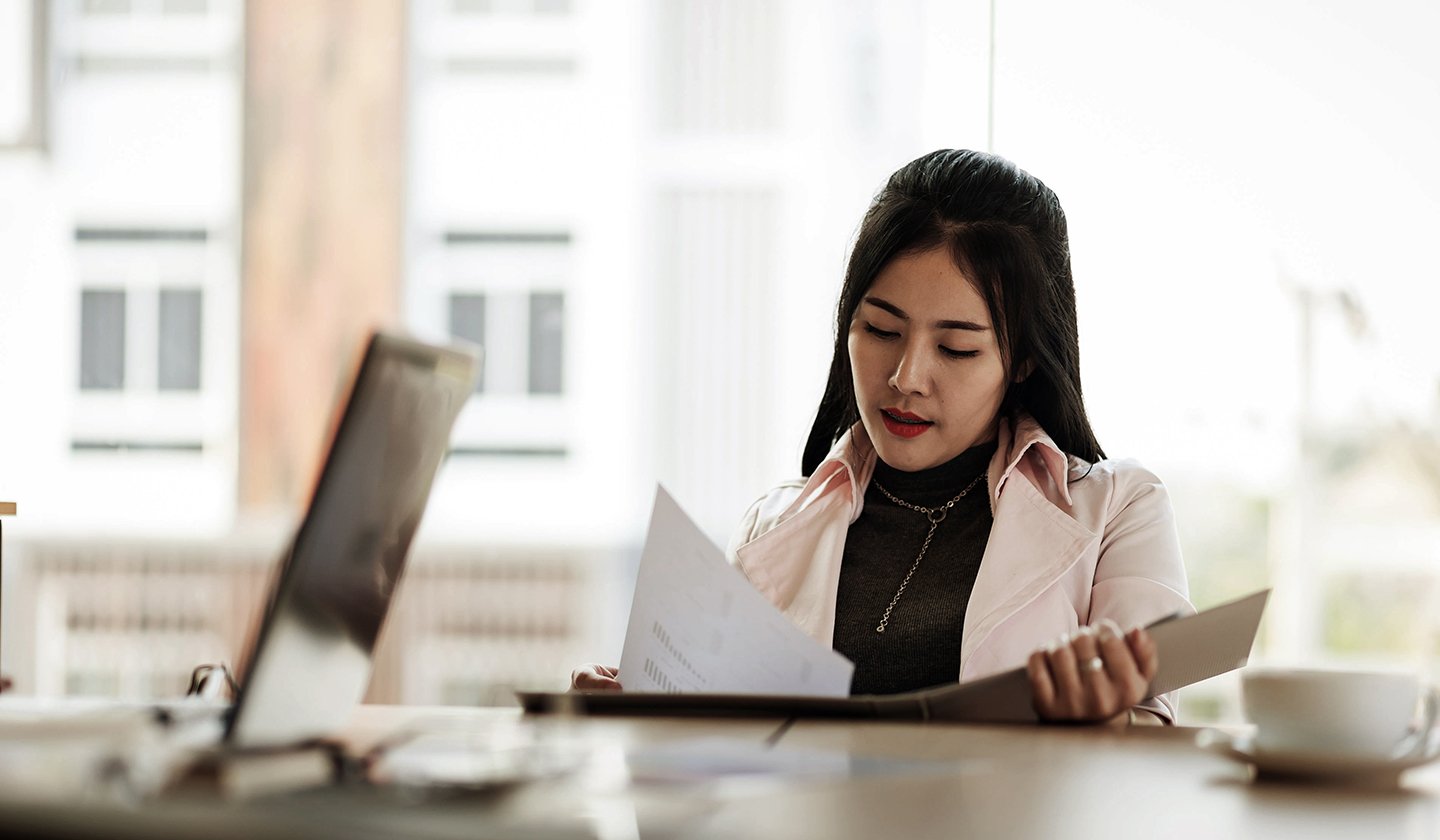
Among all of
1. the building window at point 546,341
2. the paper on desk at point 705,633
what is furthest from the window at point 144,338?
the paper on desk at point 705,633

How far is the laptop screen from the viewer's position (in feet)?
2.39

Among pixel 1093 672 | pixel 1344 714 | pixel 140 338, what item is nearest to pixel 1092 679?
pixel 1093 672

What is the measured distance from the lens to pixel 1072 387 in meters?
1.66

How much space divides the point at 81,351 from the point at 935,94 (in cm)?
304

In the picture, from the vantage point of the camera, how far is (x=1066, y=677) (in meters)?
1.09

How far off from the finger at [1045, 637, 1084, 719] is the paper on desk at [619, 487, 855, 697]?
6.5 inches

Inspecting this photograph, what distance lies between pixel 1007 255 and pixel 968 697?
0.68 meters

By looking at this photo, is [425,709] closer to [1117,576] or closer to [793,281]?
[1117,576]

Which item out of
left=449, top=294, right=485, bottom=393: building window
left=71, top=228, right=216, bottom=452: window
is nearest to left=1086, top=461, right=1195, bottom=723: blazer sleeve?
left=449, top=294, right=485, bottom=393: building window

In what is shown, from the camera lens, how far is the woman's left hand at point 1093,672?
108 cm

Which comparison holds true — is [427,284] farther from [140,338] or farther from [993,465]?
[993,465]

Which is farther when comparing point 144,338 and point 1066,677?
point 144,338

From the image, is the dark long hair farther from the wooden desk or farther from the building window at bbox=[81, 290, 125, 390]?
the building window at bbox=[81, 290, 125, 390]

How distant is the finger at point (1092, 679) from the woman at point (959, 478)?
0.32 metres
